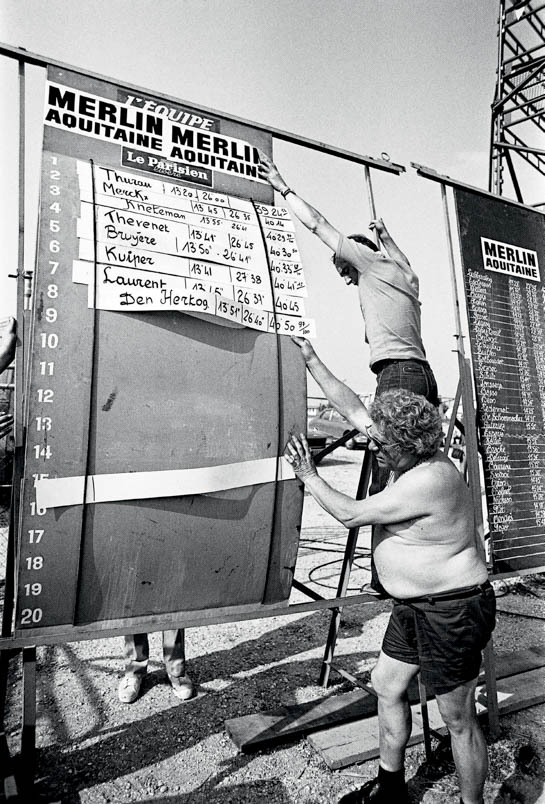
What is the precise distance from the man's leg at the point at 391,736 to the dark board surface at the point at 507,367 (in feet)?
3.98

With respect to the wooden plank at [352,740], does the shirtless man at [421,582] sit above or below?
above

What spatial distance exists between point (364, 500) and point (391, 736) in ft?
3.61

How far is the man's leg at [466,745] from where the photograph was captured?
229cm

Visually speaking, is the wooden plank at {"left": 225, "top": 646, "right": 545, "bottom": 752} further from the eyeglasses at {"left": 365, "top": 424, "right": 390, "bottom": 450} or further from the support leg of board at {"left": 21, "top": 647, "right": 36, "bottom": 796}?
the eyeglasses at {"left": 365, "top": 424, "right": 390, "bottom": 450}

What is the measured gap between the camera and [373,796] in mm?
2443

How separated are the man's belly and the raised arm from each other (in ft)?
2.14

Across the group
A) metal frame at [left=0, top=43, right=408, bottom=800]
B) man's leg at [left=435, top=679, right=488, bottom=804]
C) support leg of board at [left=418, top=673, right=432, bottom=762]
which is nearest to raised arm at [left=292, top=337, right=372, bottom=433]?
metal frame at [left=0, top=43, right=408, bottom=800]

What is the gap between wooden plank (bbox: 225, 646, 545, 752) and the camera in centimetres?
294

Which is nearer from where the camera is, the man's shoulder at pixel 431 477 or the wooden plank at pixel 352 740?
the man's shoulder at pixel 431 477

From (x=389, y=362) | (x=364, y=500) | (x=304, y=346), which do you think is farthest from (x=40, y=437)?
(x=389, y=362)

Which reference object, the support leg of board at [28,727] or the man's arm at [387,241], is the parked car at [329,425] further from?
Answer: the support leg of board at [28,727]

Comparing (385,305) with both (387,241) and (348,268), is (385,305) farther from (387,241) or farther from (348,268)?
(387,241)

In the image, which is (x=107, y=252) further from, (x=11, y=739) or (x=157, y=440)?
(x=11, y=739)

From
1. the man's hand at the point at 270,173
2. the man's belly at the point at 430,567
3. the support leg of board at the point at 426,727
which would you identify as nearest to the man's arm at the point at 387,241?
the man's hand at the point at 270,173
